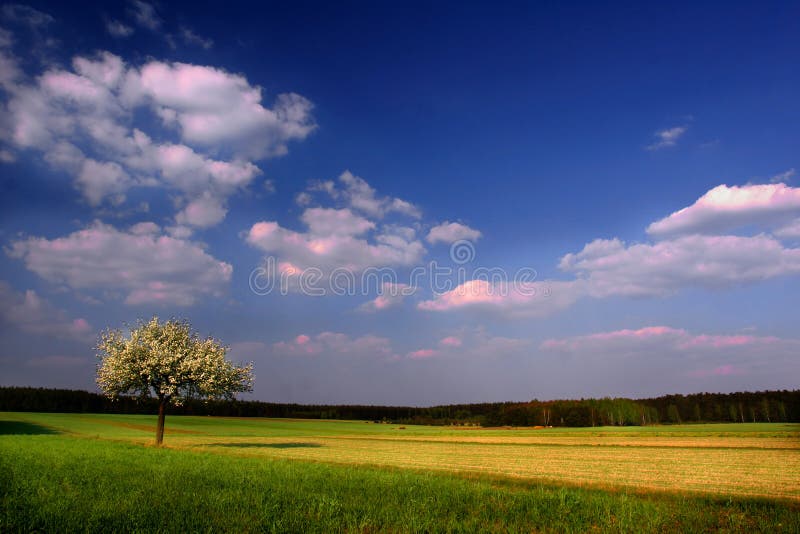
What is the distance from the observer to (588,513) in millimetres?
12414

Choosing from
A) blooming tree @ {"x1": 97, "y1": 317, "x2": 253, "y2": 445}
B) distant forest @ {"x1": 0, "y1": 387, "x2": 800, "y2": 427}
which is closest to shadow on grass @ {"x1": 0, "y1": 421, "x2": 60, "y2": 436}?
blooming tree @ {"x1": 97, "y1": 317, "x2": 253, "y2": 445}

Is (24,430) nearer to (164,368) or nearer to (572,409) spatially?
(164,368)

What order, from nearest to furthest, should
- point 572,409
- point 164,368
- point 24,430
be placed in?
point 164,368 < point 24,430 < point 572,409

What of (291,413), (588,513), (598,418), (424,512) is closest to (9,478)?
(424,512)

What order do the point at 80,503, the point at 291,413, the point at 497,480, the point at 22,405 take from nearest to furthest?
the point at 80,503 < the point at 497,480 < the point at 22,405 < the point at 291,413

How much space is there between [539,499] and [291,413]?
195 metres

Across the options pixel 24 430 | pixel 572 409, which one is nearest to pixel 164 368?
pixel 24 430

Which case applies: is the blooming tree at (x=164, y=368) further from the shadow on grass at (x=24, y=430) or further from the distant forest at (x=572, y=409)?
the distant forest at (x=572, y=409)

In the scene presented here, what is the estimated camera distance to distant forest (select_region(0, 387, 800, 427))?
5896 inches

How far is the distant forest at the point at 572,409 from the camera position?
149750mm

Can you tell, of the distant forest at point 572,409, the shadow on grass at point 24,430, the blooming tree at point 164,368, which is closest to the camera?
the blooming tree at point 164,368

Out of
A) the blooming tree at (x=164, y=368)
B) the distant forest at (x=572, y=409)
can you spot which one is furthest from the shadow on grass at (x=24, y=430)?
the distant forest at (x=572, y=409)

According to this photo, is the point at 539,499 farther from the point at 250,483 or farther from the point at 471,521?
the point at 250,483

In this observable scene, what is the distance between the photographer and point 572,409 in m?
148
